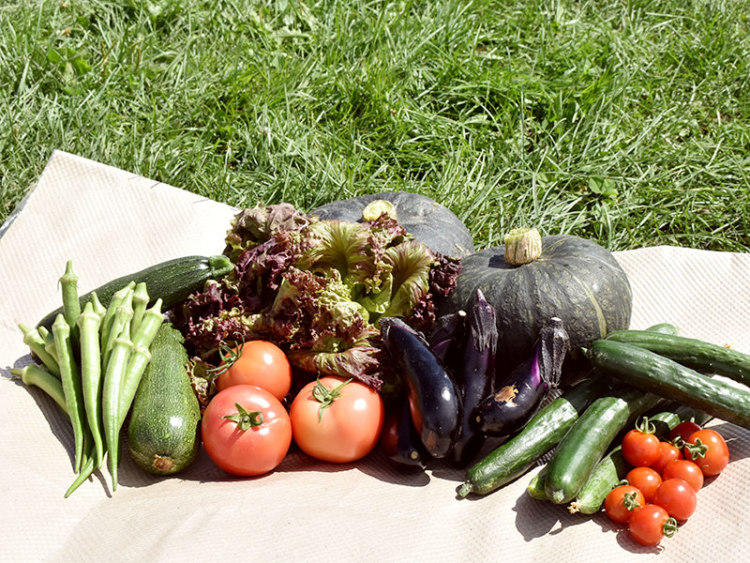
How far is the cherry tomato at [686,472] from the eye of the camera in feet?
9.89

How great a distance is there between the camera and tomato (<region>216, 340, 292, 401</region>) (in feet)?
11.3

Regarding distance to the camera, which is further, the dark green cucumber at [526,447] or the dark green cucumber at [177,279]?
the dark green cucumber at [177,279]

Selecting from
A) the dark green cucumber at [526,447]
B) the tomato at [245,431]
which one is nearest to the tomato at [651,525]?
the dark green cucumber at [526,447]

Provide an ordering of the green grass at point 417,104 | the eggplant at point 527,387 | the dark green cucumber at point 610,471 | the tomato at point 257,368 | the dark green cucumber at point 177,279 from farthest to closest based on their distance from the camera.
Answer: the green grass at point 417,104, the dark green cucumber at point 177,279, the tomato at point 257,368, the eggplant at point 527,387, the dark green cucumber at point 610,471

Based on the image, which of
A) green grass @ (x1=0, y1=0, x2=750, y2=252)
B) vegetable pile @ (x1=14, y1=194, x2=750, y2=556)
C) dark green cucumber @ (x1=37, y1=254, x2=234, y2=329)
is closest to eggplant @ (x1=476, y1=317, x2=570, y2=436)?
vegetable pile @ (x1=14, y1=194, x2=750, y2=556)

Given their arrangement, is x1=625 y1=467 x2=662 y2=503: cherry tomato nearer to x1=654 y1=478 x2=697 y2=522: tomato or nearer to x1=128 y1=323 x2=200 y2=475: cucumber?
x1=654 y1=478 x2=697 y2=522: tomato

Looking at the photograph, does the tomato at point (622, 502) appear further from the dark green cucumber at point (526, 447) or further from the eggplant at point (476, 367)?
the eggplant at point (476, 367)

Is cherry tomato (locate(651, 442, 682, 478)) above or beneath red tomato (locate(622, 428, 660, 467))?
beneath

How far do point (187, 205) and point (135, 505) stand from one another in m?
2.21

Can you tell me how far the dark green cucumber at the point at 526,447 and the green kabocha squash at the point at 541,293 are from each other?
36 centimetres

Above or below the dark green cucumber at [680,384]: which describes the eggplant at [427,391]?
above

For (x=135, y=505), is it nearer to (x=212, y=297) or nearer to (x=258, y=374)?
(x=258, y=374)

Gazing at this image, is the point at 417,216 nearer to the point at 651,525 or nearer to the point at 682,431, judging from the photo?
the point at 682,431

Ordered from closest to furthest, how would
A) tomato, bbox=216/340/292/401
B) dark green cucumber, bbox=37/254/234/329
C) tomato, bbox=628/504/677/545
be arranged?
1. tomato, bbox=628/504/677/545
2. tomato, bbox=216/340/292/401
3. dark green cucumber, bbox=37/254/234/329
